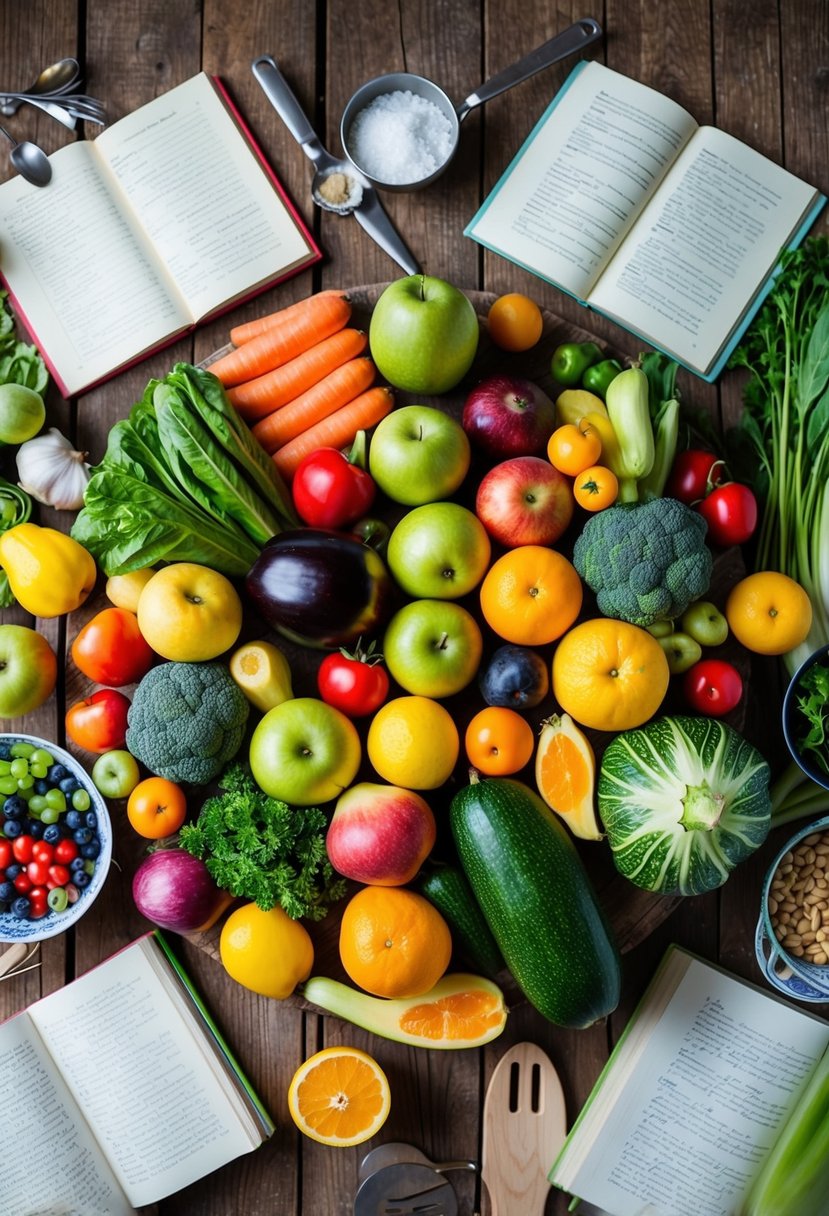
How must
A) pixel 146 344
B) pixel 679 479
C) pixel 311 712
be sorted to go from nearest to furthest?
pixel 311 712
pixel 679 479
pixel 146 344

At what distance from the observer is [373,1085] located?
1549 mm

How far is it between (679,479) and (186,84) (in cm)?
116

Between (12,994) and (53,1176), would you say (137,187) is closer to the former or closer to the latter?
(12,994)

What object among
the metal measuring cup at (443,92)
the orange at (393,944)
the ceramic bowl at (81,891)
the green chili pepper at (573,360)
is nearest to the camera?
the orange at (393,944)

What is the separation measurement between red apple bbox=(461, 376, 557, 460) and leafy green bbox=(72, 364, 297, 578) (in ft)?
1.16

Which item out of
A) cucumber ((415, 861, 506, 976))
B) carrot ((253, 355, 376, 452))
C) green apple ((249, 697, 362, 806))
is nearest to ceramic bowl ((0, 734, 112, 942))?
green apple ((249, 697, 362, 806))

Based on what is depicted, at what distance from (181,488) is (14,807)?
0.57 m

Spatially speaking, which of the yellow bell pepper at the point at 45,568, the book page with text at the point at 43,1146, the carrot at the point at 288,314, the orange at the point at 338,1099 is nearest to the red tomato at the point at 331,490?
the carrot at the point at 288,314

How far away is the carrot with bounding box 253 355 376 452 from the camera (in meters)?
1.66

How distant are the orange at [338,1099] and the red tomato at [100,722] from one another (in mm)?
593

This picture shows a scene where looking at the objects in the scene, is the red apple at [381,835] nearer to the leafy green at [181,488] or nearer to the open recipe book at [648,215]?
the leafy green at [181,488]

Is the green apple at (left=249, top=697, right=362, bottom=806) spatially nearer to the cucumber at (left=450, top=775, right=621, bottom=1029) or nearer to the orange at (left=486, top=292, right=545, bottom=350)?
the cucumber at (left=450, top=775, right=621, bottom=1029)

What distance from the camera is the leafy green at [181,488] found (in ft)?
5.05

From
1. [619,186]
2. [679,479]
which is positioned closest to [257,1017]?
[679,479]
